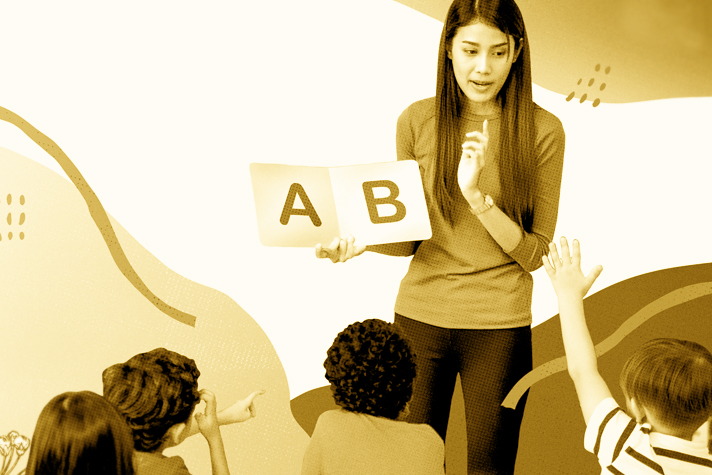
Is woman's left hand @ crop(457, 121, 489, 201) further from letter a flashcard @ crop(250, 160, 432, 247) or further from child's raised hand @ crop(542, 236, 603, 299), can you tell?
child's raised hand @ crop(542, 236, 603, 299)

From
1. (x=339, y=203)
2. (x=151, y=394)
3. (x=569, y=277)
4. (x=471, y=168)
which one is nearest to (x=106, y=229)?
(x=339, y=203)

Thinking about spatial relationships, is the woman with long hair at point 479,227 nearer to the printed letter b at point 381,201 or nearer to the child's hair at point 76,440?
the printed letter b at point 381,201

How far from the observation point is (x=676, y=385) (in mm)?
1123

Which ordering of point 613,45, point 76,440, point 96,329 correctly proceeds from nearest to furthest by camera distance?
point 76,440, point 613,45, point 96,329

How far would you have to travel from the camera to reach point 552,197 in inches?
62.2

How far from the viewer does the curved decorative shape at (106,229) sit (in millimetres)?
2150

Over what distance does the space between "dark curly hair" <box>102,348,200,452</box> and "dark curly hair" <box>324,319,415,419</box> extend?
11.1 inches

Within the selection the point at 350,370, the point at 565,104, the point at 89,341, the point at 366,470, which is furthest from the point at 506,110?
the point at 89,341

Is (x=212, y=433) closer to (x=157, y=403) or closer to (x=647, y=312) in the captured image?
(x=157, y=403)

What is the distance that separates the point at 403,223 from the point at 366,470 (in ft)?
1.94

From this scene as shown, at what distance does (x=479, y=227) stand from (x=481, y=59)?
374 mm

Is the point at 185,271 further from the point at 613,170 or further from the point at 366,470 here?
the point at 613,170

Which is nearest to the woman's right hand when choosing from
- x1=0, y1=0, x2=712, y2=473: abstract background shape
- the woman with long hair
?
the woman with long hair

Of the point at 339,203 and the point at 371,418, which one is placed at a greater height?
the point at 339,203
